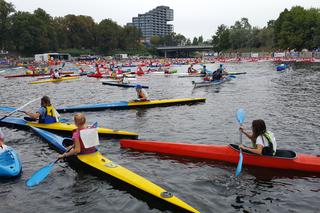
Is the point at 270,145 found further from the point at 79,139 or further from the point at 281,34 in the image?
the point at 281,34

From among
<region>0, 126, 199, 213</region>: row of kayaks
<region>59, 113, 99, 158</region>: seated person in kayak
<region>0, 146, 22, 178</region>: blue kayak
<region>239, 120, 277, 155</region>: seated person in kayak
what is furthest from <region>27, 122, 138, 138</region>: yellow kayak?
<region>239, 120, 277, 155</region>: seated person in kayak

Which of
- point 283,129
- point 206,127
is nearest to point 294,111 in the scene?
point 283,129

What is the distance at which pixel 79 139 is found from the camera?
8430mm

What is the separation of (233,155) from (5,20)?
111 meters

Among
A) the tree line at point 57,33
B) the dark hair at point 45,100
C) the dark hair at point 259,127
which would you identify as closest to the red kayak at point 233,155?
the dark hair at point 259,127

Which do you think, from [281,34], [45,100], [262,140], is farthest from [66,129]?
[281,34]

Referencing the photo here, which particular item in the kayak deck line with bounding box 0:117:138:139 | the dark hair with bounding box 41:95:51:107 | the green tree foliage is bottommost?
the kayak deck line with bounding box 0:117:138:139

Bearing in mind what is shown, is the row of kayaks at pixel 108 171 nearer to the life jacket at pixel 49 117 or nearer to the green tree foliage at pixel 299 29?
the life jacket at pixel 49 117

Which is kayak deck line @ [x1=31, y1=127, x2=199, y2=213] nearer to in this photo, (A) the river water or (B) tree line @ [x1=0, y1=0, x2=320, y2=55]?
(A) the river water

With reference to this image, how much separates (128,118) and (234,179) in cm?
838

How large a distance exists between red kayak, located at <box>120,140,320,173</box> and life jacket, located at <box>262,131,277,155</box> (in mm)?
134

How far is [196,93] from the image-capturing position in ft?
80.7

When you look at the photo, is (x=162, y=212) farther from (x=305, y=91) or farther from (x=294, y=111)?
(x=305, y=91)

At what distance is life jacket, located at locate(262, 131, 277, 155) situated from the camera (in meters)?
8.35
